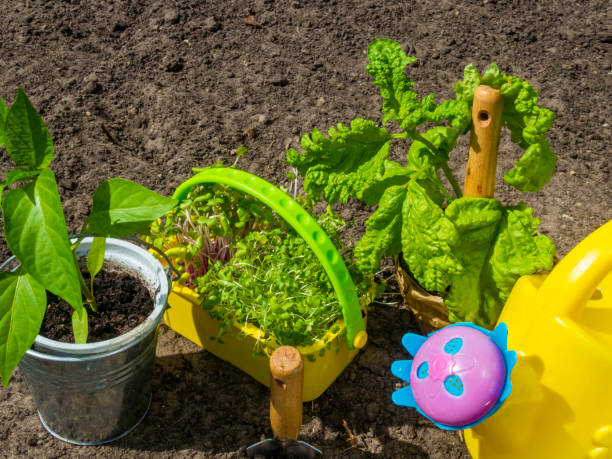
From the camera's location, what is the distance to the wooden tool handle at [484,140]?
1.37m

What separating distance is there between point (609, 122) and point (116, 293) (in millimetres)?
2003

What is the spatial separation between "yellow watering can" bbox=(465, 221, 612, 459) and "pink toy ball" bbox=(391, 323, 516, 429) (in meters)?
0.11

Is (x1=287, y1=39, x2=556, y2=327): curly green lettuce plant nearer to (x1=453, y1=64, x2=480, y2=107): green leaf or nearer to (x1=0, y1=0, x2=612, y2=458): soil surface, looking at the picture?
(x1=453, y1=64, x2=480, y2=107): green leaf

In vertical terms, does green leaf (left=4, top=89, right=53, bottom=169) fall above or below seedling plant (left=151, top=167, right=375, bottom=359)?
above

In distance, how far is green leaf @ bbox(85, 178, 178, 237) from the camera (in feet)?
4.21

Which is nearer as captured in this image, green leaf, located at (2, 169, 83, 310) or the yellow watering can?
green leaf, located at (2, 169, 83, 310)

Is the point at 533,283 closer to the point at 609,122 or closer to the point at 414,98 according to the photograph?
the point at 414,98

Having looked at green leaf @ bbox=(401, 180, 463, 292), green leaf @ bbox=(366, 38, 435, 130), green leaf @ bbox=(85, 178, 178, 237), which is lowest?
green leaf @ bbox=(401, 180, 463, 292)

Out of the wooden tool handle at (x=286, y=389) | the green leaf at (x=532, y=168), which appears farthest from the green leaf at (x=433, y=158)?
the wooden tool handle at (x=286, y=389)

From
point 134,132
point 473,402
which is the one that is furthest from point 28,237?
point 134,132

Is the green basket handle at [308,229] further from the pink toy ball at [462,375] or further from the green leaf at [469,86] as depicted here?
the green leaf at [469,86]

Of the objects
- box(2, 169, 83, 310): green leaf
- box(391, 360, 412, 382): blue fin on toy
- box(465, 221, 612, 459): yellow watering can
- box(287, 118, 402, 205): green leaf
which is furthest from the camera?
box(287, 118, 402, 205): green leaf

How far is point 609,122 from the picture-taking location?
2.51 metres

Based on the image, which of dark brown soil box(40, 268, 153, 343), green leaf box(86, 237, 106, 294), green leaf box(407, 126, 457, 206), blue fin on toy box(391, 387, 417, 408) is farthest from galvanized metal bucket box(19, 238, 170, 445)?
green leaf box(407, 126, 457, 206)
